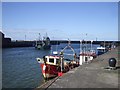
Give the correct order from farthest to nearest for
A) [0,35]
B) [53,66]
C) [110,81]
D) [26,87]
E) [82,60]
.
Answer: [0,35] → [82,60] → [53,66] → [26,87] → [110,81]

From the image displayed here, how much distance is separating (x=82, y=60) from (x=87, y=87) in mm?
18555

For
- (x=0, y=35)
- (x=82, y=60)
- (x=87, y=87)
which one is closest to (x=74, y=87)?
(x=87, y=87)

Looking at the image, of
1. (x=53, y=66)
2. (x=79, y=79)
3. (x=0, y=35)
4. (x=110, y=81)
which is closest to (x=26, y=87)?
(x=53, y=66)

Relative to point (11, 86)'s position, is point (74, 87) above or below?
above

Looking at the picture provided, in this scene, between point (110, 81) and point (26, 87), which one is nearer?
point (110, 81)

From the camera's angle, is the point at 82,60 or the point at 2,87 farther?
the point at 82,60

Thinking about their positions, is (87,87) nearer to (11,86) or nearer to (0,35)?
(11,86)

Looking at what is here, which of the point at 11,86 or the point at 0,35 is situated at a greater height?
the point at 0,35

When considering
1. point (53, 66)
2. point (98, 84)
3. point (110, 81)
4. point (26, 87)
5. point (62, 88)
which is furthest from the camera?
point (53, 66)

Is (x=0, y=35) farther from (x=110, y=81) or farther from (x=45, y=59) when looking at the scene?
(x=110, y=81)

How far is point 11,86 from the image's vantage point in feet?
84.4

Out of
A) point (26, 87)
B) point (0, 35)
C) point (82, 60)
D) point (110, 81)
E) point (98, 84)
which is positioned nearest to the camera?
point (98, 84)

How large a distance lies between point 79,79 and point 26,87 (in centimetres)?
975

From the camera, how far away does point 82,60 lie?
106 ft
